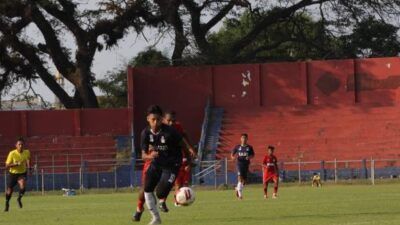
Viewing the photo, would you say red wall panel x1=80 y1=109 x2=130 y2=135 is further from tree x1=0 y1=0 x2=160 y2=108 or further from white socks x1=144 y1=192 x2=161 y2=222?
white socks x1=144 y1=192 x2=161 y2=222

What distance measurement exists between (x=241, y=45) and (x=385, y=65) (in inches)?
521

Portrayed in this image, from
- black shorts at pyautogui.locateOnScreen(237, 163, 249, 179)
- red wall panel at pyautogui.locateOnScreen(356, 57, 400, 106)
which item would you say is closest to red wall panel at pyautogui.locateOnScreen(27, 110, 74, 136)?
red wall panel at pyautogui.locateOnScreen(356, 57, 400, 106)

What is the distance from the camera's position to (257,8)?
65.8 m

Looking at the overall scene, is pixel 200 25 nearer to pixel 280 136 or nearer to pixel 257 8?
pixel 257 8

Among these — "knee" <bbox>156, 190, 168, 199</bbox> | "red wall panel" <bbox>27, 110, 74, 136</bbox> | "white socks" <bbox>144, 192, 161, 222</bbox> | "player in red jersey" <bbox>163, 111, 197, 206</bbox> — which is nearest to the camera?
"white socks" <bbox>144, 192, 161, 222</bbox>

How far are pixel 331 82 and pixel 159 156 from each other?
128ft

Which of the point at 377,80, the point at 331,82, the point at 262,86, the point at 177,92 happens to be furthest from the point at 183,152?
the point at 177,92

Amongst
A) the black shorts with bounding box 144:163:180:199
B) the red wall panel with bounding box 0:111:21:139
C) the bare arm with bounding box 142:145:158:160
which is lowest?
the black shorts with bounding box 144:163:180:199

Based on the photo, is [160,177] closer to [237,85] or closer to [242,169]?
[242,169]

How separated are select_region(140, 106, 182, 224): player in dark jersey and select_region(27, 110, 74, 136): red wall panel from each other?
38.8m

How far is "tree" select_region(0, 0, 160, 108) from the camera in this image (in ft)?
196

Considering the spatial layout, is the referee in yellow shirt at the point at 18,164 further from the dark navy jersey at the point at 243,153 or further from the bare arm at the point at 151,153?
the bare arm at the point at 151,153

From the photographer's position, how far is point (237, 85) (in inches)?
2219

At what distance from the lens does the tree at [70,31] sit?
5975 centimetres
